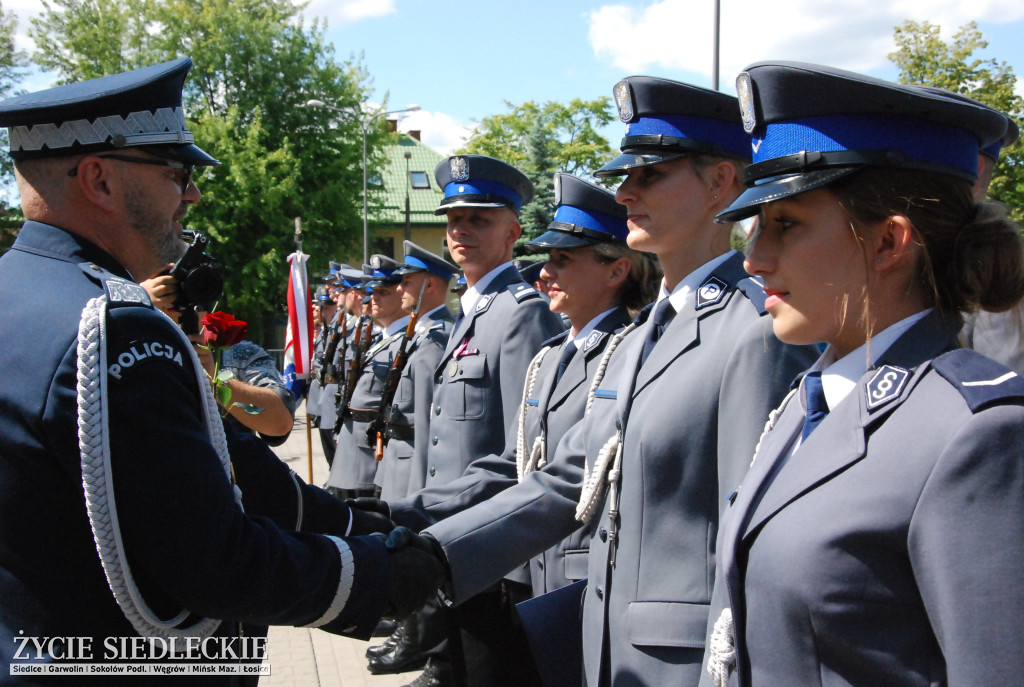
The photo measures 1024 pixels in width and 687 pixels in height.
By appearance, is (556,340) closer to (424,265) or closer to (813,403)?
(813,403)

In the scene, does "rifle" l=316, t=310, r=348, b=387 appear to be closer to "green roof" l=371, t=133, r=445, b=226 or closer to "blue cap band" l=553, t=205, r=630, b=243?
"blue cap band" l=553, t=205, r=630, b=243

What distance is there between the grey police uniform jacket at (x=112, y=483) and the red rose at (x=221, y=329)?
1948mm

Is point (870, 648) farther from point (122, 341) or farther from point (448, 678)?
point (448, 678)

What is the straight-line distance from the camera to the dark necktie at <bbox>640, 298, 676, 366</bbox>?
265cm

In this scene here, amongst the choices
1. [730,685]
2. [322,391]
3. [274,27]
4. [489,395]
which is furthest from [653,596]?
[274,27]

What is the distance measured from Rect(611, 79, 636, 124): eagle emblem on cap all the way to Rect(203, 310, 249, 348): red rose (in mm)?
1937

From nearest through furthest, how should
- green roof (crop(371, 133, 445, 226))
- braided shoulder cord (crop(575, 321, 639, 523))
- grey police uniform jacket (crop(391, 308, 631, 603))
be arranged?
braided shoulder cord (crop(575, 321, 639, 523)), grey police uniform jacket (crop(391, 308, 631, 603)), green roof (crop(371, 133, 445, 226))

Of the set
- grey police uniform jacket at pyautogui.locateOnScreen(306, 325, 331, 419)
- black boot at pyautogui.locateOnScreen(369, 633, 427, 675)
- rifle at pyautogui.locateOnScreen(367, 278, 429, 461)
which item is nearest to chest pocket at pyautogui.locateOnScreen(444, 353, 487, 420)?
black boot at pyautogui.locateOnScreen(369, 633, 427, 675)

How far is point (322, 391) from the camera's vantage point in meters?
10.3

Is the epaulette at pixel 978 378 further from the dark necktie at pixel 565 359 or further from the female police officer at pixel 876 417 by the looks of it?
the dark necktie at pixel 565 359

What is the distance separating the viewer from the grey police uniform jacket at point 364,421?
734 cm

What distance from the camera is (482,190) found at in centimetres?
520

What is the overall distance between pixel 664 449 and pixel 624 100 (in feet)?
3.72

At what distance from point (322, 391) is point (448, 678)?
5758mm
